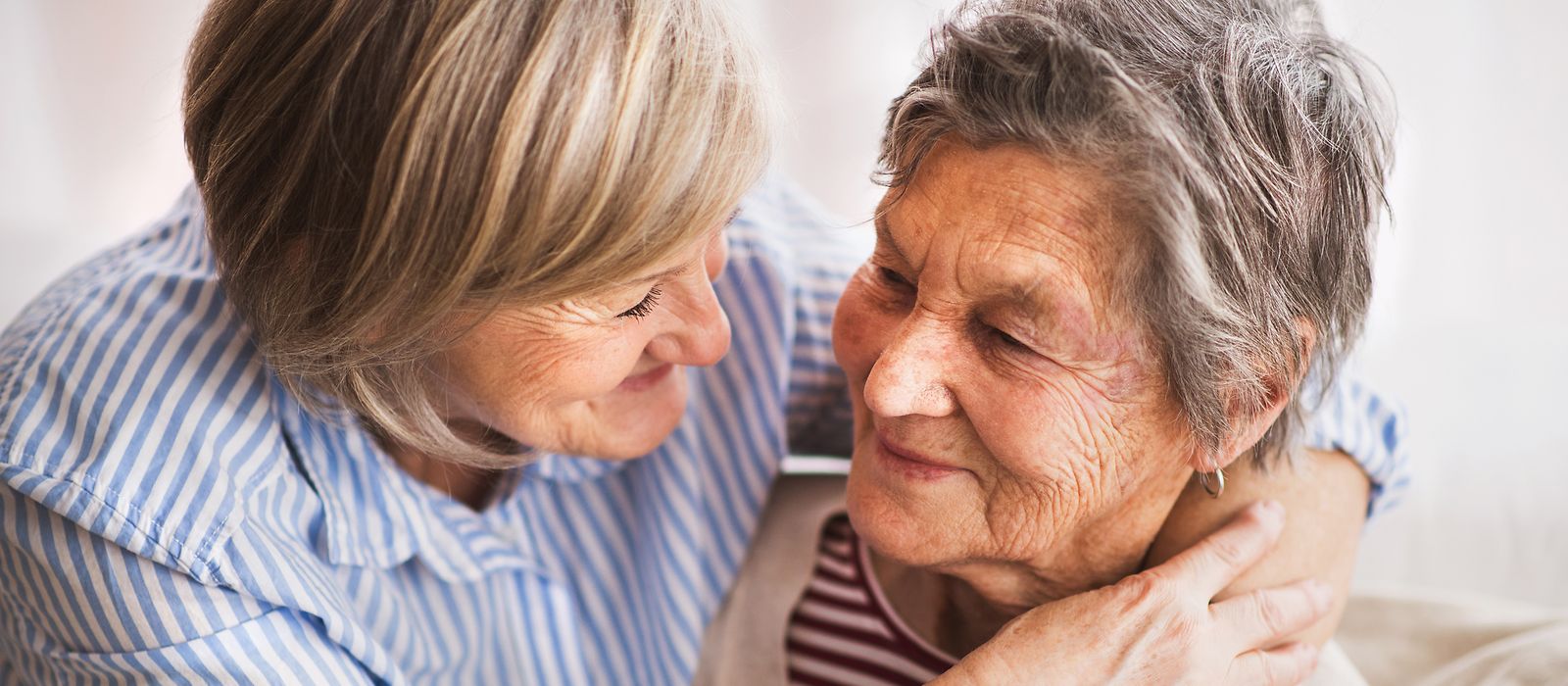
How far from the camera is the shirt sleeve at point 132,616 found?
122cm

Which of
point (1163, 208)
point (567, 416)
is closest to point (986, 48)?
point (1163, 208)

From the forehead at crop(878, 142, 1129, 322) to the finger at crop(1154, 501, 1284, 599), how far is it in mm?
403

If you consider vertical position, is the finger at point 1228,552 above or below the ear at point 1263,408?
below

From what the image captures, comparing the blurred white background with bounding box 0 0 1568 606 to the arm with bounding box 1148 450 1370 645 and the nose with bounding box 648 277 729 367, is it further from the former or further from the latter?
the nose with bounding box 648 277 729 367

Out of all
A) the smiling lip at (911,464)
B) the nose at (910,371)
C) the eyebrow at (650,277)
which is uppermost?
the eyebrow at (650,277)

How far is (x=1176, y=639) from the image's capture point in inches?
50.3

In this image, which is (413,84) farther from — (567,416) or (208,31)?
(567,416)

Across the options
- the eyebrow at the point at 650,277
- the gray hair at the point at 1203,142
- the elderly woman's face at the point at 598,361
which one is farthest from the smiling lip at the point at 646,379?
the gray hair at the point at 1203,142

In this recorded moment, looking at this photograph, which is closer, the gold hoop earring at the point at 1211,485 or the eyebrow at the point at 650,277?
the eyebrow at the point at 650,277

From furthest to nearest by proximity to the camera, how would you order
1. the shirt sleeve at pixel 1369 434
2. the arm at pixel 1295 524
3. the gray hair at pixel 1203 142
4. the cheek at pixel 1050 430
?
the shirt sleeve at pixel 1369 434, the arm at pixel 1295 524, the cheek at pixel 1050 430, the gray hair at pixel 1203 142

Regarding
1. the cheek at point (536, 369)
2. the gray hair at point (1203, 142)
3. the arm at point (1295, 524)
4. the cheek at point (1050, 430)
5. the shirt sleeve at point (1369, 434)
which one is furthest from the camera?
the shirt sleeve at point (1369, 434)

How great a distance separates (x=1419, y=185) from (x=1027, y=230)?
154cm

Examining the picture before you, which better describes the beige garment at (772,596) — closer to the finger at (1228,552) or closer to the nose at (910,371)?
the finger at (1228,552)

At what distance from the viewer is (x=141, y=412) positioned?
1.27m
